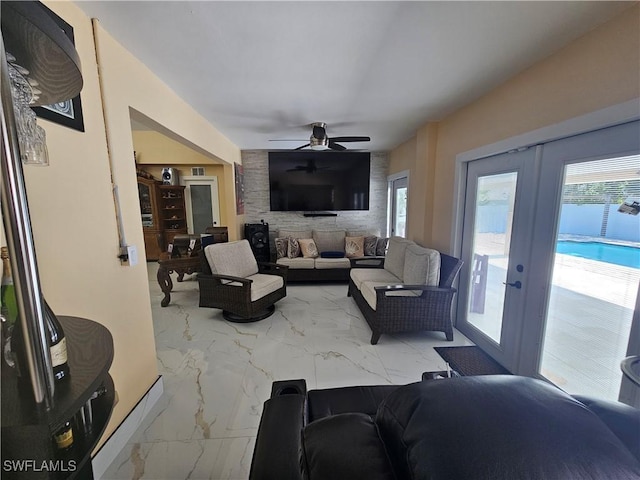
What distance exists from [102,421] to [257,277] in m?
2.83

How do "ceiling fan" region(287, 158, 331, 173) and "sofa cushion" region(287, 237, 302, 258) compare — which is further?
"ceiling fan" region(287, 158, 331, 173)

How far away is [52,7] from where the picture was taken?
3.88 ft

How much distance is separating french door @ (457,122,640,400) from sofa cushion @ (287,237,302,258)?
3.02 meters

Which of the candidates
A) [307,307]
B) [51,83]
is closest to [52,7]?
[51,83]

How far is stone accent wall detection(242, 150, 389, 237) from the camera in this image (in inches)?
204

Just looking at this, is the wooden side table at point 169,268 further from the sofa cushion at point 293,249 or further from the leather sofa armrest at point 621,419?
the leather sofa armrest at point 621,419

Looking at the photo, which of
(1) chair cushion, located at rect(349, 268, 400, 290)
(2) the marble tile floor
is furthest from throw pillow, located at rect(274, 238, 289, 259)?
(1) chair cushion, located at rect(349, 268, 400, 290)

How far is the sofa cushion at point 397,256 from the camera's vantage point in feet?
11.0

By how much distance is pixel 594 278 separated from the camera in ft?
5.24

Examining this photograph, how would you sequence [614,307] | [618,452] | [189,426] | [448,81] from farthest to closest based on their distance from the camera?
[448,81]
[189,426]
[614,307]
[618,452]

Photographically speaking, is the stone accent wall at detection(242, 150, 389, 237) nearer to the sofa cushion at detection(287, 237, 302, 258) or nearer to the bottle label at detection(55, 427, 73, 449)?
the sofa cushion at detection(287, 237, 302, 258)

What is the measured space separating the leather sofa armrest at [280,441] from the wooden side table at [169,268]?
10.7ft

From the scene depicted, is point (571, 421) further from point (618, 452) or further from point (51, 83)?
point (51, 83)

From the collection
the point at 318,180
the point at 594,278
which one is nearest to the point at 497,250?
the point at 594,278
